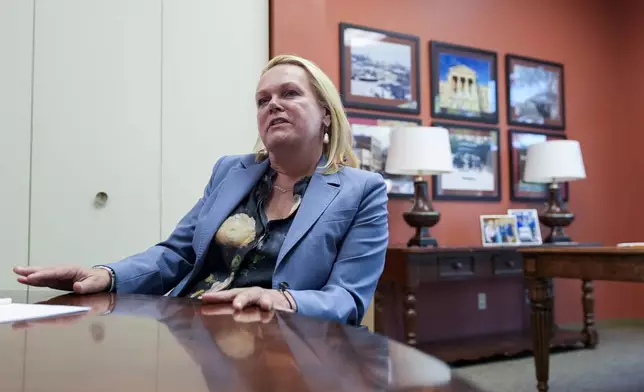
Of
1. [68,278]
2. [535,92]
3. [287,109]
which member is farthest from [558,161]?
[68,278]

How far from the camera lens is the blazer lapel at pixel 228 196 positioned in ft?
4.21

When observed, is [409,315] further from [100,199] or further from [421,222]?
[100,199]

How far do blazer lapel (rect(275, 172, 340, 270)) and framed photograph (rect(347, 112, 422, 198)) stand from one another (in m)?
2.47

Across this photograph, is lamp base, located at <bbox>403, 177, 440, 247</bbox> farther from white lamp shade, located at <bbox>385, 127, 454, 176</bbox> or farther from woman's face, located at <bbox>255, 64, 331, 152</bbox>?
woman's face, located at <bbox>255, 64, 331, 152</bbox>

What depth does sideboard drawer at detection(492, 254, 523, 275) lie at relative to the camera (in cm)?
359

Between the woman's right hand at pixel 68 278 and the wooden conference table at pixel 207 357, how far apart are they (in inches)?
16.4

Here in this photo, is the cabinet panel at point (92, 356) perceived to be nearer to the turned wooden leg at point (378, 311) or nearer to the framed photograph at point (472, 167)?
the turned wooden leg at point (378, 311)

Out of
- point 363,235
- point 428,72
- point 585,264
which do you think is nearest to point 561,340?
point 585,264

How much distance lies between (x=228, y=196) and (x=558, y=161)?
3299mm

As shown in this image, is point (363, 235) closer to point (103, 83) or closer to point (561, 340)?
point (103, 83)

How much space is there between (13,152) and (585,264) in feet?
8.39

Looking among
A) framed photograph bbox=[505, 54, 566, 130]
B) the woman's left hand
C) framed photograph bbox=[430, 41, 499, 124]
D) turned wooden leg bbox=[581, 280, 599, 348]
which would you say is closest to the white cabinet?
framed photograph bbox=[430, 41, 499, 124]

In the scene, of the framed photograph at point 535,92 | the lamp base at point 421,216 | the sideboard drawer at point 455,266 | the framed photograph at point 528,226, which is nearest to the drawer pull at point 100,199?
the lamp base at point 421,216

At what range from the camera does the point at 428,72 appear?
4137 millimetres
